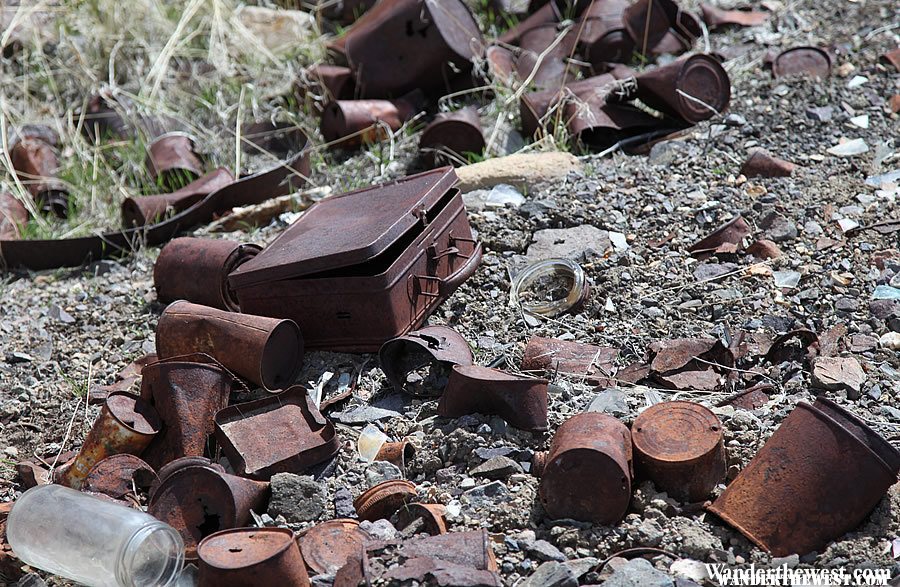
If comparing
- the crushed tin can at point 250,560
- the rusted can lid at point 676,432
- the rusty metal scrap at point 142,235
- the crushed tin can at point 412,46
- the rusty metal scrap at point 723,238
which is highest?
the crushed tin can at point 412,46

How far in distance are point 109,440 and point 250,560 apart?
3.21ft

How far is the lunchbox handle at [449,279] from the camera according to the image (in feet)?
11.3

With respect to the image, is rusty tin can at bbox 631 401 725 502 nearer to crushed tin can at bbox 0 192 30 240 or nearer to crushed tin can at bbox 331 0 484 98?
crushed tin can at bbox 331 0 484 98

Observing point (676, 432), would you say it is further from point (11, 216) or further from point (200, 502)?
point (11, 216)

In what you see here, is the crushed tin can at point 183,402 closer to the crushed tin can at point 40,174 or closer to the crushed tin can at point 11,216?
the crushed tin can at point 11,216

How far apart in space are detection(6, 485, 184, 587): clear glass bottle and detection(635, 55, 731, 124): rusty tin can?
347cm

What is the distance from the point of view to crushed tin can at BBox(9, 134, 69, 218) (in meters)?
5.50

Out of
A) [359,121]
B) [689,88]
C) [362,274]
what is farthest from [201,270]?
[689,88]

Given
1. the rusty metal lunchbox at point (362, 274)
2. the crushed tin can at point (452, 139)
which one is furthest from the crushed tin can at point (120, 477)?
the crushed tin can at point (452, 139)

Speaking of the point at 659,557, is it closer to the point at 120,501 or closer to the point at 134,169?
the point at 120,501

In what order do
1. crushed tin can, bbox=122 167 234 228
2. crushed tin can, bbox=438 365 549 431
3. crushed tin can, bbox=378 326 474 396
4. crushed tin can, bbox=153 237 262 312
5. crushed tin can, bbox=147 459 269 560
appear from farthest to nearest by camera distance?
crushed tin can, bbox=122 167 234 228 < crushed tin can, bbox=153 237 262 312 < crushed tin can, bbox=378 326 474 396 < crushed tin can, bbox=438 365 549 431 < crushed tin can, bbox=147 459 269 560

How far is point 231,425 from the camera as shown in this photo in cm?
299

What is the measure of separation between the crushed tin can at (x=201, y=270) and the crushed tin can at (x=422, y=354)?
856mm

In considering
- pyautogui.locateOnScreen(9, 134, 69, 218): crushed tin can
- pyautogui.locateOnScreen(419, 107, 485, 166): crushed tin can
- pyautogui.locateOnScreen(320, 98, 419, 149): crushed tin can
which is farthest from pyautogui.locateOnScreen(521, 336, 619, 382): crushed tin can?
pyautogui.locateOnScreen(9, 134, 69, 218): crushed tin can
